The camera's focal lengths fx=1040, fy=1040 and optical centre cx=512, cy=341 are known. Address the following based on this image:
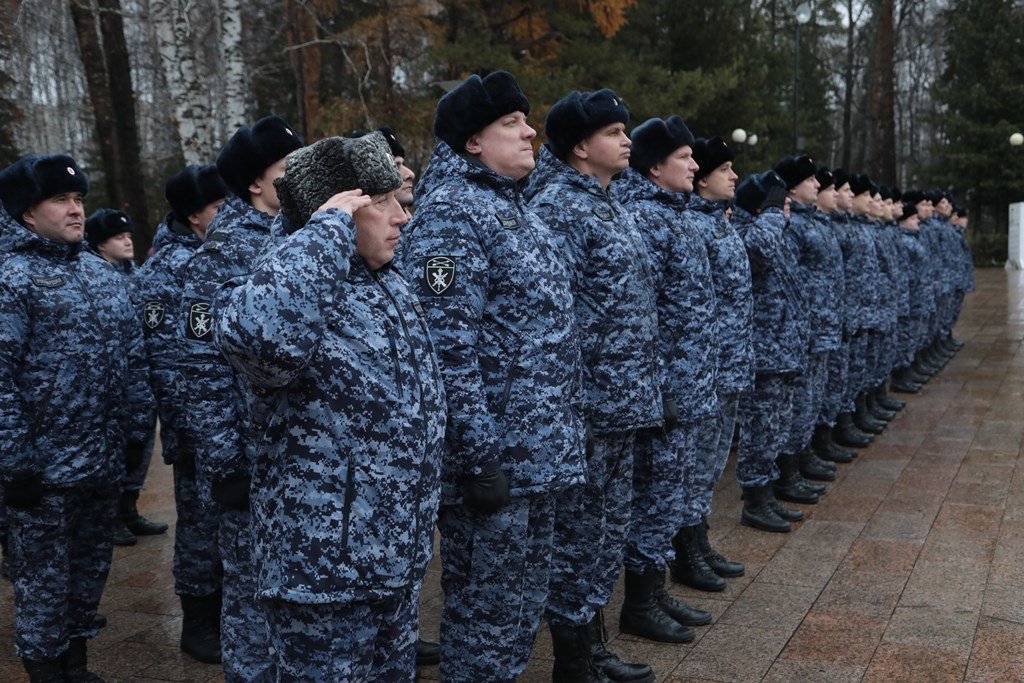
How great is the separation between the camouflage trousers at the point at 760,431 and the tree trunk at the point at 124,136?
10159 millimetres

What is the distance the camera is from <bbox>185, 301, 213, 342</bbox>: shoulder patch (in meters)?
3.82

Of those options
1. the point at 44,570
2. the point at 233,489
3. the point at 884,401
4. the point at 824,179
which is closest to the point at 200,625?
the point at 44,570

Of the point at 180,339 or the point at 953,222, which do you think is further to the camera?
the point at 953,222

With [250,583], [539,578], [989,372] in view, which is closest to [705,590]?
[539,578]

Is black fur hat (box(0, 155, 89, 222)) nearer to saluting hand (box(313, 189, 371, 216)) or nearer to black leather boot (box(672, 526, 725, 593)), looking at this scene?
saluting hand (box(313, 189, 371, 216))

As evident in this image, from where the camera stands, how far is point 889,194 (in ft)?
36.6

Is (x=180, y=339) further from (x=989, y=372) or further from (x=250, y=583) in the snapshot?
Answer: (x=989, y=372)

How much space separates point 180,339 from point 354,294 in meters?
1.44

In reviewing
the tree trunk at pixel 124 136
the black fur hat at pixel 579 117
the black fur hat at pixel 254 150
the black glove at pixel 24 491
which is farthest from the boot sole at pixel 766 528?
the tree trunk at pixel 124 136

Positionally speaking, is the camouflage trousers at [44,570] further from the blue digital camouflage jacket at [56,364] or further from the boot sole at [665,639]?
the boot sole at [665,639]

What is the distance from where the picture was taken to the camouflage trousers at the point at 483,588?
138 inches

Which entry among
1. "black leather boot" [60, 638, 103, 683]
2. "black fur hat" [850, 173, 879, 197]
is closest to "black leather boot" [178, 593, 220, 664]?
"black leather boot" [60, 638, 103, 683]

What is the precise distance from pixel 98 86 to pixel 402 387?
40.8 feet

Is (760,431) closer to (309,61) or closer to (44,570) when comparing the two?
(44,570)
